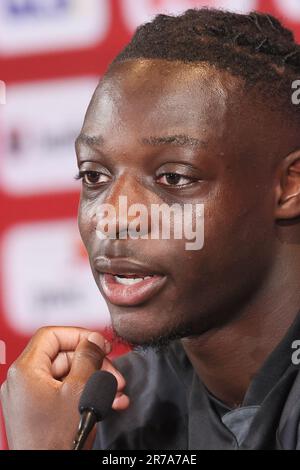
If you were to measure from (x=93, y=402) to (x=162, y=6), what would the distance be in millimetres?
932

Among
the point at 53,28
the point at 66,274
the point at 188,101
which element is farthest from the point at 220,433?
the point at 53,28

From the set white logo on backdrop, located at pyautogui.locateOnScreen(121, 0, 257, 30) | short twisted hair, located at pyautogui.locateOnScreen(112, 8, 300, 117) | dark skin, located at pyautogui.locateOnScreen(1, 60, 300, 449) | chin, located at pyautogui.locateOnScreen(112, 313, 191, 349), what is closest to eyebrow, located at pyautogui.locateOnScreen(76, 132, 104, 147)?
dark skin, located at pyautogui.locateOnScreen(1, 60, 300, 449)

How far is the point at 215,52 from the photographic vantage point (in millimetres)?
1086

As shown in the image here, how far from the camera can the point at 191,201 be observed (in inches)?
41.6

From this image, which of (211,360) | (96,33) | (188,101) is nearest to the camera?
(188,101)

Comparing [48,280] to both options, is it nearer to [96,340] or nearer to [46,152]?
[46,152]

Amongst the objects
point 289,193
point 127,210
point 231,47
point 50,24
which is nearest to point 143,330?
point 127,210

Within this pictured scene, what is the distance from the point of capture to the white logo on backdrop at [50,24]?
1733 millimetres

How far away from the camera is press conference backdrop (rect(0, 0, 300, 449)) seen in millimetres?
1746

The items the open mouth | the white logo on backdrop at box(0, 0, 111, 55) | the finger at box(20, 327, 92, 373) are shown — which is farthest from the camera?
the white logo on backdrop at box(0, 0, 111, 55)

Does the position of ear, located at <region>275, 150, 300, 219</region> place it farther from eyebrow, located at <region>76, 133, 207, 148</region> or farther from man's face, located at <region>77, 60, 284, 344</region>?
eyebrow, located at <region>76, 133, 207, 148</region>

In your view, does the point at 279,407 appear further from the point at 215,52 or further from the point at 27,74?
the point at 27,74

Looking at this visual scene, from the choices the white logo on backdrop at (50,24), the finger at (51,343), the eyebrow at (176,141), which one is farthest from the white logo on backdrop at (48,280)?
the eyebrow at (176,141)

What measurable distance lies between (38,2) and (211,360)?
3.04 ft
